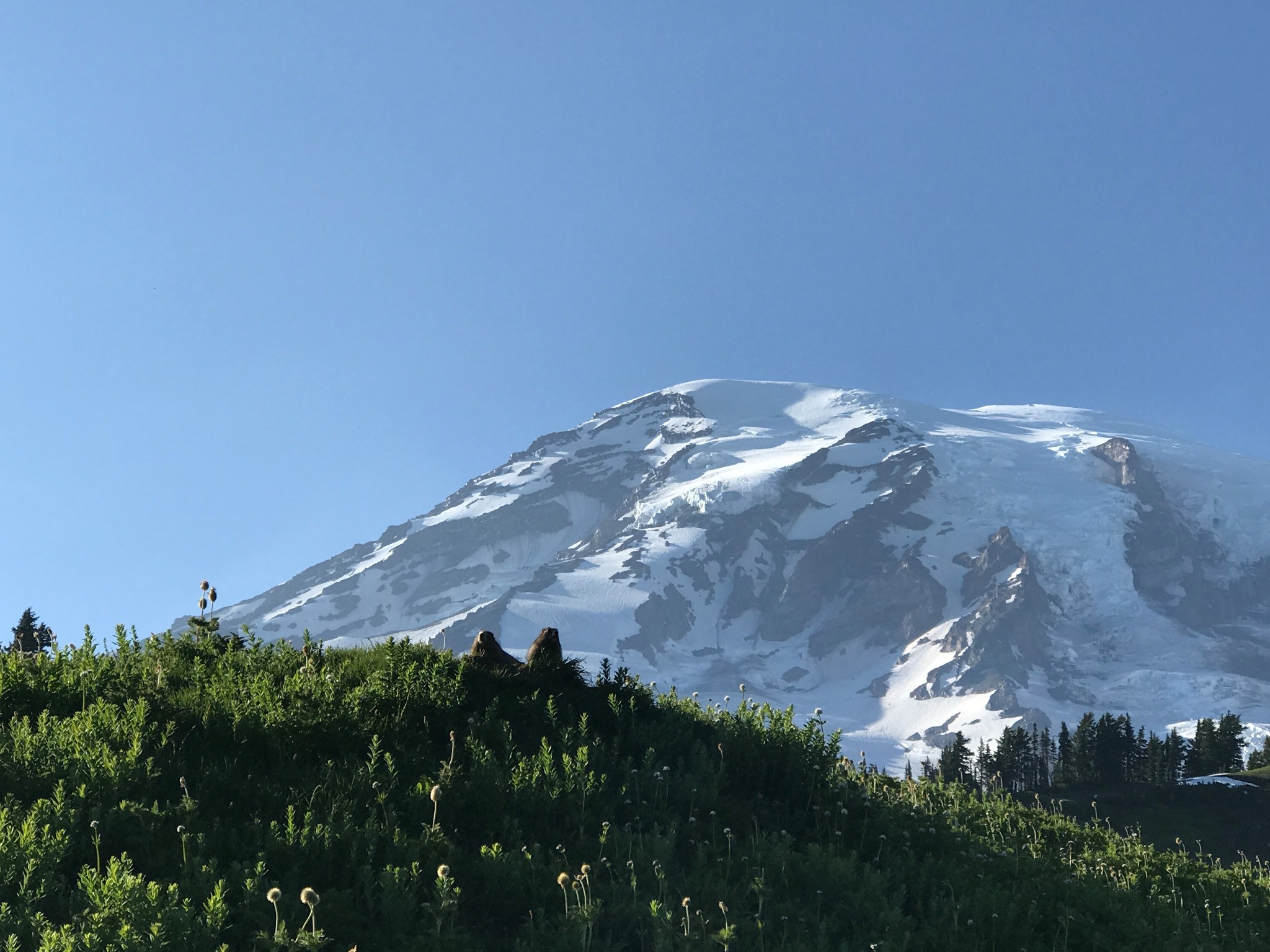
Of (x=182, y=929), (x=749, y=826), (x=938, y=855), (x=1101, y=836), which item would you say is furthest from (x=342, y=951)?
(x=1101, y=836)

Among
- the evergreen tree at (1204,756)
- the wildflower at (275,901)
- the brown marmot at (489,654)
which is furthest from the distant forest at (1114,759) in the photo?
the wildflower at (275,901)

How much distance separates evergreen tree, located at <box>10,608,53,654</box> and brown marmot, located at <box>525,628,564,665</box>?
5429mm

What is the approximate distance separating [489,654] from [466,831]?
3.91 meters

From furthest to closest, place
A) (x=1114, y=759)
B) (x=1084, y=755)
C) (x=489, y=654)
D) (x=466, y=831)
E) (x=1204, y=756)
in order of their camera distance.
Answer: (x=1084, y=755) < (x=1114, y=759) < (x=1204, y=756) < (x=489, y=654) < (x=466, y=831)

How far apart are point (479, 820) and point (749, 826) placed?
266 cm

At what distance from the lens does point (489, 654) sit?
37.9 feet

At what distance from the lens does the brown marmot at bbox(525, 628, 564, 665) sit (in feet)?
36.7

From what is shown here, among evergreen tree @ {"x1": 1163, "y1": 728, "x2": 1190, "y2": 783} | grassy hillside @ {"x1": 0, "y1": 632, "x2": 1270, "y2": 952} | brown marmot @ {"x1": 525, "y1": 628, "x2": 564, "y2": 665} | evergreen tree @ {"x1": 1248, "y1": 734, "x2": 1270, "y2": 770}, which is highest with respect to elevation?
brown marmot @ {"x1": 525, "y1": 628, "x2": 564, "y2": 665}

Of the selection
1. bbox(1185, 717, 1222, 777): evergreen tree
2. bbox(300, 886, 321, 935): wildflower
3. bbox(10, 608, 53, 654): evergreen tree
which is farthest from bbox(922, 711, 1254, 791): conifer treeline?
bbox(300, 886, 321, 935): wildflower

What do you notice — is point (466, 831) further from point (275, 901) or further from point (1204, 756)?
point (1204, 756)

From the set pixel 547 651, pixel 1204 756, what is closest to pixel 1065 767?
pixel 1204 756

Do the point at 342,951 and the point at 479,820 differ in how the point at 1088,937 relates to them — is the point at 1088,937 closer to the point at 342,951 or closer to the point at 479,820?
the point at 479,820

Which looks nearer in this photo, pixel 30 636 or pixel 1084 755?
pixel 30 636

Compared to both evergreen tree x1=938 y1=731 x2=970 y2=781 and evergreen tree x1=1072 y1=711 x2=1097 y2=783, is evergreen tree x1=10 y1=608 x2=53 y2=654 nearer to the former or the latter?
evergreen tree x1=938 y1=731 x2=970 y2=781
